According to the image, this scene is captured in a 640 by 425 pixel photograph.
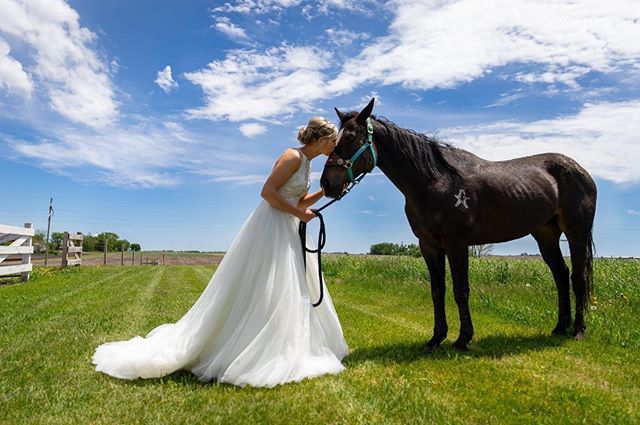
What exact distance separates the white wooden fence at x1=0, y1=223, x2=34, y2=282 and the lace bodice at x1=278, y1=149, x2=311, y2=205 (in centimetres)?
1307

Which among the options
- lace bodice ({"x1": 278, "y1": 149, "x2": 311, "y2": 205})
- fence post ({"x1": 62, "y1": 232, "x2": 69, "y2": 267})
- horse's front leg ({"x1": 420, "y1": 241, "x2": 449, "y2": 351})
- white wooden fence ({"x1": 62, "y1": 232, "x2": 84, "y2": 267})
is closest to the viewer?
lace bodice ({"x1": 278, "y1": 149, "x2": 311, "y2": 205})

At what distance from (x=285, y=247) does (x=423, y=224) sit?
1.68 m

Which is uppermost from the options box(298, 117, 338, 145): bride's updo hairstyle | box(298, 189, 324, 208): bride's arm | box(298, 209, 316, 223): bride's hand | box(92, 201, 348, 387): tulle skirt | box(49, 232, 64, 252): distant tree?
box(49, 232, 64, 252): distant tree

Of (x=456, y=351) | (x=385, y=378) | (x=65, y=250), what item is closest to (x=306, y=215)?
(x=385, y=378)

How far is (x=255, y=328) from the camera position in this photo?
14.1ft

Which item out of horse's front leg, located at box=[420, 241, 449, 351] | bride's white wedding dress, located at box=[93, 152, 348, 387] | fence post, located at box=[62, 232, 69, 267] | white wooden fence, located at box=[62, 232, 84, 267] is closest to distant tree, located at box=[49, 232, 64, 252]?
white wooden fence, located at box=[62, 232, 84, 267]

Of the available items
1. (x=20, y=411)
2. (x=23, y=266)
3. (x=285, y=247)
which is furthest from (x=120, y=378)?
(x=23, y=266)

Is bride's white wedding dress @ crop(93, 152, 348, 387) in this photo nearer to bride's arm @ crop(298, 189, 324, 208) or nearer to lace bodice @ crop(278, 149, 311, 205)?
lace bodice @ crop(278, 149, 311, 205)

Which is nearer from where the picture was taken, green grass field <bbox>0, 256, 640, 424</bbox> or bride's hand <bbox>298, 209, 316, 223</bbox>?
green grass field <bbox>0, 256, 640, 424</bbox>

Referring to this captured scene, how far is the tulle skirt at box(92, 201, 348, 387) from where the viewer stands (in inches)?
162

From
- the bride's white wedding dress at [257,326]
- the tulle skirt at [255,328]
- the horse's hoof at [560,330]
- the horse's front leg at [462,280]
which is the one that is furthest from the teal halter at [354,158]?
the horse's hoof at [560,330]

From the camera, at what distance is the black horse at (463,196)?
5.07 meters

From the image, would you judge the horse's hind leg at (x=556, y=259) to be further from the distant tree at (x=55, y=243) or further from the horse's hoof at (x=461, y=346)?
the distant tree at (x=55, y=243)

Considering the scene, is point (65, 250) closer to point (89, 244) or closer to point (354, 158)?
point (354, 158)
